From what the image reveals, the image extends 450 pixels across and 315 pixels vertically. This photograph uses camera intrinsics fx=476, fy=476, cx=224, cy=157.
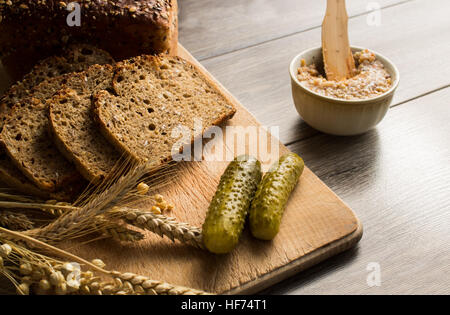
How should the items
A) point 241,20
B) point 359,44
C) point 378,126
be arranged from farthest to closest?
point 241,20 → point 359,44 → point 378,126

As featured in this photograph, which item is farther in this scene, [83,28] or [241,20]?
[241,20]

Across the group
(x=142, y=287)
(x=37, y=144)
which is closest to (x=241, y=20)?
(x=37, y=144)

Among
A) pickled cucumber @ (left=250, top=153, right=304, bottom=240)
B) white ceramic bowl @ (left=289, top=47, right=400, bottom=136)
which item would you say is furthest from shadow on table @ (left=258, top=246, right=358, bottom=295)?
white ceramic bowl @ (left=289, top=47, right=400, bottom=136)

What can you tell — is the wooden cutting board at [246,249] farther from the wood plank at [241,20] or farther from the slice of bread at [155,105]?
the wood plank at [241,20]

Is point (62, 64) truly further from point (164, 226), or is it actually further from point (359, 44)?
point (359, 44)

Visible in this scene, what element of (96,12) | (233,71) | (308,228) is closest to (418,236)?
(308,228)

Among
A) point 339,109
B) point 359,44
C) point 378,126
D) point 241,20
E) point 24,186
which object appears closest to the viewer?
point 24,186

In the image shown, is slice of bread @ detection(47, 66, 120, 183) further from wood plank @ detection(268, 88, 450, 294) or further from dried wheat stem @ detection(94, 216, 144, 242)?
wood plank @ detection(268, 88, 450, 294)
